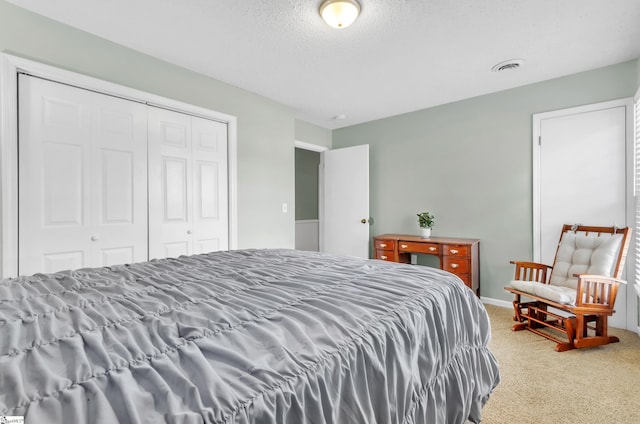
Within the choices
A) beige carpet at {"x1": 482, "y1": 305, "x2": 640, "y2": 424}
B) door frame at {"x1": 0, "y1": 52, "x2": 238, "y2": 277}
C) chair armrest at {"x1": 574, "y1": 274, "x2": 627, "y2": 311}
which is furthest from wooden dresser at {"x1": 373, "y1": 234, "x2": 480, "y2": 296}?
door frame at {"x1": 0, "y1": 52, "x2": 238, "y2": 277}

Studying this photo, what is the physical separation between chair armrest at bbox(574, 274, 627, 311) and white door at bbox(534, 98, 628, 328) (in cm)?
70

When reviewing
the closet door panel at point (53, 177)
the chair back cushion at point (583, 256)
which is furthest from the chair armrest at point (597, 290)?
the closet door panel at point (53, 177)

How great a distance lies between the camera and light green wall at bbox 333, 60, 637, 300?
125 inches

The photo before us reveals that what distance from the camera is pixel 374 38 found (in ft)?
7.88

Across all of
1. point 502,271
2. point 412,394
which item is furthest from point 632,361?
point 412,394

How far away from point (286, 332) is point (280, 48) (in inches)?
97.5

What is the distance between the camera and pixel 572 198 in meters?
3.07

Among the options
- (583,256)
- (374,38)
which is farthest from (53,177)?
(583,256)

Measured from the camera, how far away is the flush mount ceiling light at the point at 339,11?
1.93m

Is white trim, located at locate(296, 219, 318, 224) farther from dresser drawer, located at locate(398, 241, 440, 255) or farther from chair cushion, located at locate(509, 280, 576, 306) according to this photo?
chair cushion, located at locate(509, 280, 576, 306)

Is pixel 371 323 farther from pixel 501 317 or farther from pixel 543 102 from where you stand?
pixel 543 102

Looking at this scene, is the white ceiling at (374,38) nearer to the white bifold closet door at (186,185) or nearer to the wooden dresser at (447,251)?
the white bifold closet door at (186,185)

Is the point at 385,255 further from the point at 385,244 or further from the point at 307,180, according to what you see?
the point at 307,180

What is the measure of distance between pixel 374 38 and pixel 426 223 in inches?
92.2
